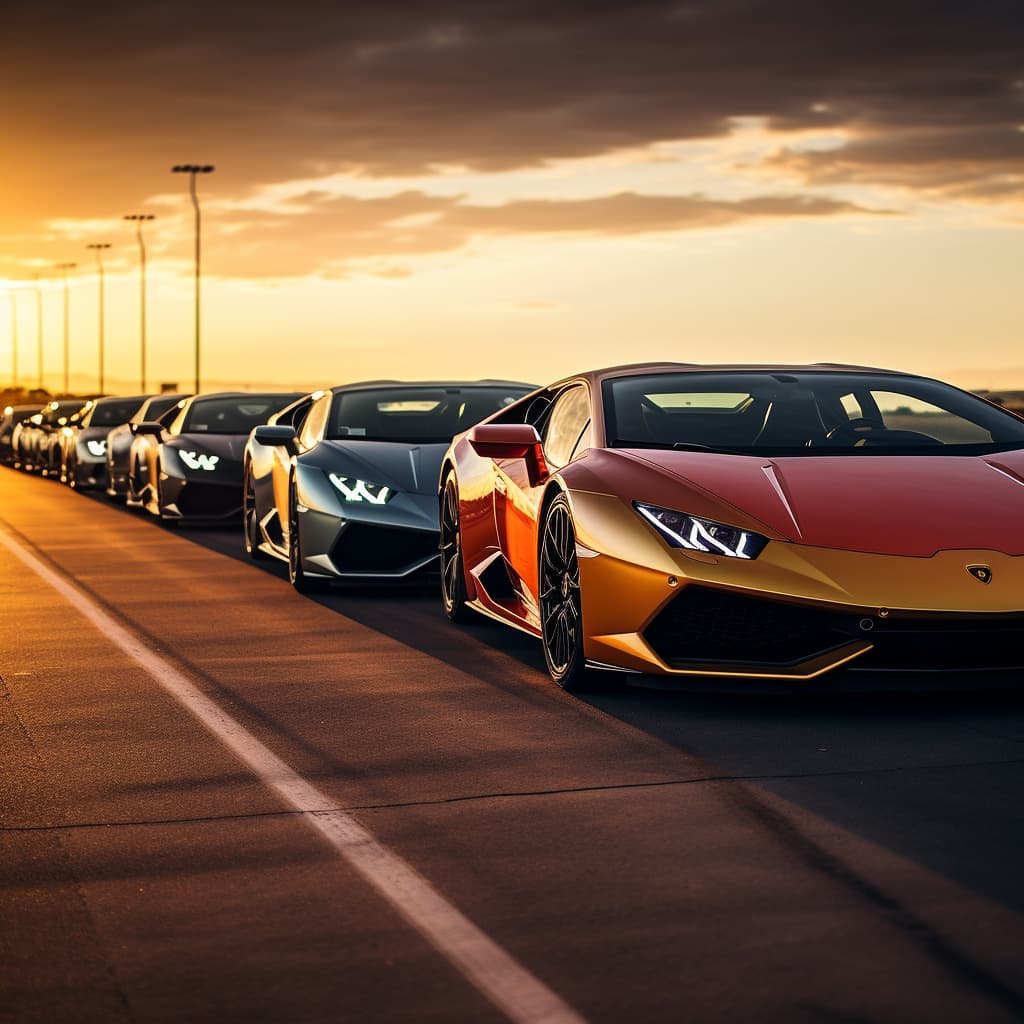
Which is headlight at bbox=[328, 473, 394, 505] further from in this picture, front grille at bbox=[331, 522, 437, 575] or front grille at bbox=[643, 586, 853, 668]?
front grille at bbox=[643, 586, 853, 668]

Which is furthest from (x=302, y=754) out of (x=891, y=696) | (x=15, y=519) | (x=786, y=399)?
(x=15, y=519)

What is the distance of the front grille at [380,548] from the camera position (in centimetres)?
1148

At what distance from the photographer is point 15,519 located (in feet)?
67.6

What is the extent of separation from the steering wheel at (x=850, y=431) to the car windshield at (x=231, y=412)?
10579 mm

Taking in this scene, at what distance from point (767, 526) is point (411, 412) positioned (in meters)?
6.06

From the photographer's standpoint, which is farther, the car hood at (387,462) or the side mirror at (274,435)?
the side mirror at (274,435)

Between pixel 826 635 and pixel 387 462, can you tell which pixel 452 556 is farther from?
pixel 826 635

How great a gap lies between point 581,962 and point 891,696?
375cm

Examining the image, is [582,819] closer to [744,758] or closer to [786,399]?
[744,758]

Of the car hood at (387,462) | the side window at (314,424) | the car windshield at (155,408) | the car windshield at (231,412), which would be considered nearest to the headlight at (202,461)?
the car windshield at (231,412)

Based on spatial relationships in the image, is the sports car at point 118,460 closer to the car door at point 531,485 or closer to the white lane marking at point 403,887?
the car door at point 531,485

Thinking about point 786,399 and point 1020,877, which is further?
point 786,399

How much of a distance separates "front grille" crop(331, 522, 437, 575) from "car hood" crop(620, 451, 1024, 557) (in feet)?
12.8

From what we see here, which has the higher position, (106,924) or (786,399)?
(786,399)
